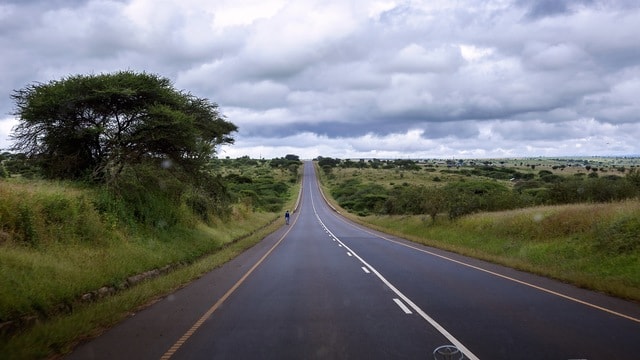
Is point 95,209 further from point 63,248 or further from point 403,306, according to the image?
point 403,306

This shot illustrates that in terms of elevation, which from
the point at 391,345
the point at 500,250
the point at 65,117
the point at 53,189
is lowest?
the point at 500,250

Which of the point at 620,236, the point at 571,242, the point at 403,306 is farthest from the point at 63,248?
the point at 571,242

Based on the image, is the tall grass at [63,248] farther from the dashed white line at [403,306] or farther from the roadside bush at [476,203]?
the roadside bush at [476,203]

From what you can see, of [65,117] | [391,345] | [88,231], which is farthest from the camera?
[65,117]

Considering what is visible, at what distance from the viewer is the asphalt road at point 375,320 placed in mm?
7371

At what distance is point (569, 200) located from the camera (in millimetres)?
37781

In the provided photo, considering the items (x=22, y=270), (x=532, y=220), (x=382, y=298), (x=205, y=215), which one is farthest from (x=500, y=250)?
(x=22, y=270)

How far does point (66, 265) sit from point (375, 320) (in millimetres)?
7223

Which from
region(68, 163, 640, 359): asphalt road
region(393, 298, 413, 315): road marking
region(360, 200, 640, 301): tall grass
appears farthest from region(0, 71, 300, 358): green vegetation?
region(360, 200, 640, 301): tall grass

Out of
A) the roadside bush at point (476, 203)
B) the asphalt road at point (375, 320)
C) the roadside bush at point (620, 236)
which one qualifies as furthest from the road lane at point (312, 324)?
the roadside bush at point (476, 203)

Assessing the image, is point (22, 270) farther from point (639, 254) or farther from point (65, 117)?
point (639, 254)

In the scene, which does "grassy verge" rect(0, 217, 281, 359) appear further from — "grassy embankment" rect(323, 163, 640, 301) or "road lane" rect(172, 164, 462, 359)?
"grassy embankment" rect(323, 163, 640, 301)

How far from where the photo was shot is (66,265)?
1221 centimetres

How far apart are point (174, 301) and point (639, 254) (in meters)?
13.4
